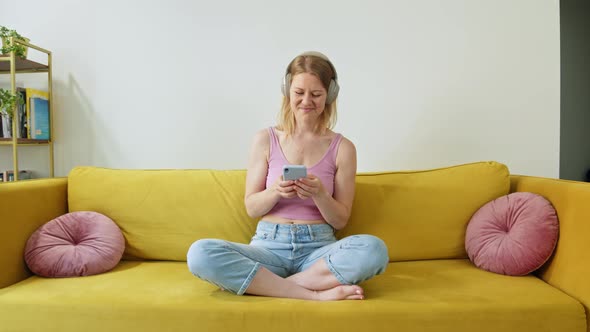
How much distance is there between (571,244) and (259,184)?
106 cm

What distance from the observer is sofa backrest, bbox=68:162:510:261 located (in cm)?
170

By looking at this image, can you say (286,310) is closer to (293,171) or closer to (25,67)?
(293,171)

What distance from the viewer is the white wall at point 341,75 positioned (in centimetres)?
207

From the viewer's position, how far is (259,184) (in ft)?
5.28

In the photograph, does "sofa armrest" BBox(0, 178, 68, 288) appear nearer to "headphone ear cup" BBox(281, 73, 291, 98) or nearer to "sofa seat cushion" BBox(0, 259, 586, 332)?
"sofa seat cushion" BBox(0, 259, 586, 332)

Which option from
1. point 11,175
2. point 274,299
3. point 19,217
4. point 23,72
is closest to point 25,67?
point 23,72

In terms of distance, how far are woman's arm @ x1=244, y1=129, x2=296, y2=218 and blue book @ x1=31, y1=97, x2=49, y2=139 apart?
1242 millimetres

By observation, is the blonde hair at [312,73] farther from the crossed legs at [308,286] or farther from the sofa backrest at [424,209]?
the crossed legs at [308,286]

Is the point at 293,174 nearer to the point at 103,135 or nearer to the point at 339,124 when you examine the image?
the point at 339,124

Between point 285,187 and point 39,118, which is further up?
point 39,118

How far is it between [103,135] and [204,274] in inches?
50.7

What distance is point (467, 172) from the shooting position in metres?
1.76

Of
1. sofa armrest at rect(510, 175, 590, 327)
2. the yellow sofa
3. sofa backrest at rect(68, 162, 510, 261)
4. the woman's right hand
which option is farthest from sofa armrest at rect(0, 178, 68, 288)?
sofa armrest at rect(510, 175, 590, 327)

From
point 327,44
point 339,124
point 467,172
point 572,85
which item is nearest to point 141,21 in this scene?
point 327,44
